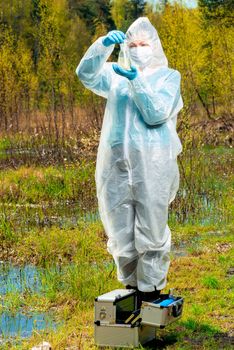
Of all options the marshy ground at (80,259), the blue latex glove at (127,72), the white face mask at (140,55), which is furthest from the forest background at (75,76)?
the blue latex glove at (127,72)

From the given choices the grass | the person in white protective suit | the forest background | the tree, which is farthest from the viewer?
the tree

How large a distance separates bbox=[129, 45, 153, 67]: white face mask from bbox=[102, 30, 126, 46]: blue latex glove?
0.15 metres

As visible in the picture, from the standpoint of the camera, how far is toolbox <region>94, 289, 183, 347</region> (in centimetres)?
446

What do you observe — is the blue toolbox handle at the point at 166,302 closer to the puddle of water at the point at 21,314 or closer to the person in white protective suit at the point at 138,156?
the person in white protective suit at the point at 138,156

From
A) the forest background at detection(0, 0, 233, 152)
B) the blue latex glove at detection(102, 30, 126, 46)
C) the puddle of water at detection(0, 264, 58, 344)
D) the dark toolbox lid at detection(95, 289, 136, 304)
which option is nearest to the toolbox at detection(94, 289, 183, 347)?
the dark toolbox lid at detection(95, 289, 136, 304)

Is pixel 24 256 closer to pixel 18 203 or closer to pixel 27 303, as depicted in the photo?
pixel 27 303

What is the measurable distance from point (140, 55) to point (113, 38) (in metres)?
0.25

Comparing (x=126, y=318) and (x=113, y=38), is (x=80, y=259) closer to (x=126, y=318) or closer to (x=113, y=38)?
(x=126, y=318)

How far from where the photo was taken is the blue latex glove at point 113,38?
176 inches

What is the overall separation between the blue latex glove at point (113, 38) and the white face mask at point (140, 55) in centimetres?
15

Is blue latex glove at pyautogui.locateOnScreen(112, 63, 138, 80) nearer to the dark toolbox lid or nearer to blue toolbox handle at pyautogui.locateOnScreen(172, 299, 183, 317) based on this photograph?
the dark toolbox lid

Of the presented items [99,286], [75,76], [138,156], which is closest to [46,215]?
[99,286]

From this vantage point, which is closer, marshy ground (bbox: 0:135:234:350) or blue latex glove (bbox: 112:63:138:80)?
blue latex glove (bbox: 112:63:138:80)

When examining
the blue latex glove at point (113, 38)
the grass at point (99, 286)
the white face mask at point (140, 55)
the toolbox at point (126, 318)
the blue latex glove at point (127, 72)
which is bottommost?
the grass at point (99, 286)
